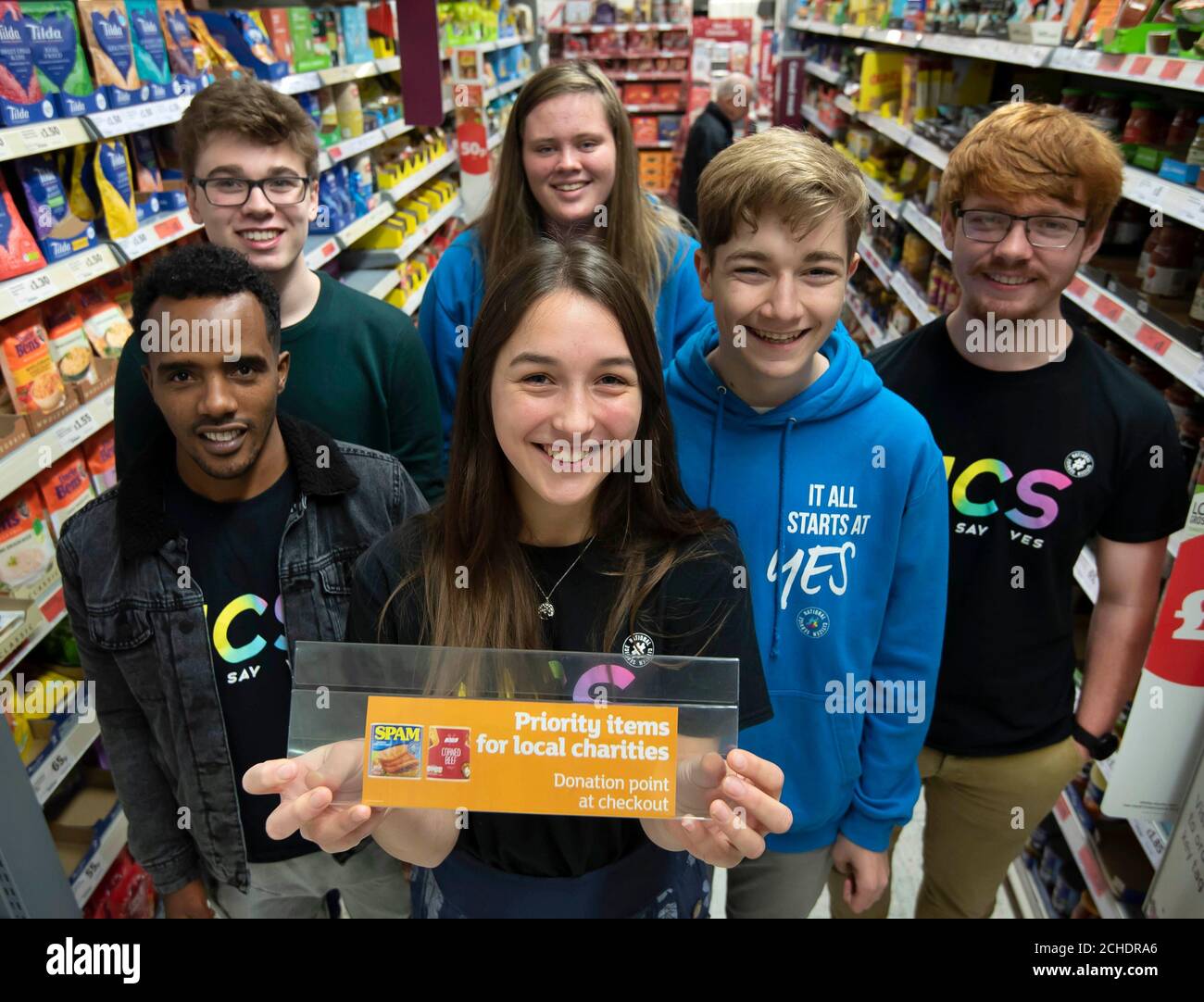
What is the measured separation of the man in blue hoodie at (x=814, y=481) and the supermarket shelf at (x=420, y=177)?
152 inches

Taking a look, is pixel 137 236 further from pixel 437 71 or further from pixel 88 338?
pixel 437 71

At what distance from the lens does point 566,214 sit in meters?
1.92

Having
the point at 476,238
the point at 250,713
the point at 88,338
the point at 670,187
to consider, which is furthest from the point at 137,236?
the point at 670,187

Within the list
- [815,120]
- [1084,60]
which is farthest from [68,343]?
[815,120]

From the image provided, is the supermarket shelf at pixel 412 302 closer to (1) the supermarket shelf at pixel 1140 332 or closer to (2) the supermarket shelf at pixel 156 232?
(2) the supermarket shelf at pixel 156 232

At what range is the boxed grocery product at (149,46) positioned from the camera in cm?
233

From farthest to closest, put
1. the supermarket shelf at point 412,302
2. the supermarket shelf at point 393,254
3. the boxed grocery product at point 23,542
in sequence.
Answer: the supermarket shelf at point 412,302 → the supermarket shelf at point 393,254 → the boxed grocery product at point 23,542

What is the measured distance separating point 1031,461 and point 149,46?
2536 mm

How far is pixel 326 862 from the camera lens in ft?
4.70

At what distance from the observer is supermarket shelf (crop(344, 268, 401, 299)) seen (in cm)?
414

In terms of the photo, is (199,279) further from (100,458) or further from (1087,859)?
(1087,859)

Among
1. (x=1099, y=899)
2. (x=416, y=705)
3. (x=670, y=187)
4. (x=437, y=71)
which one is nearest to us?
(x=416, y=705)

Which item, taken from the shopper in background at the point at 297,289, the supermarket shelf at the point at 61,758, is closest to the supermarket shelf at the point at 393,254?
the shopper in background at the point at 297,289

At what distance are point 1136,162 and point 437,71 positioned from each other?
5.38 ft
